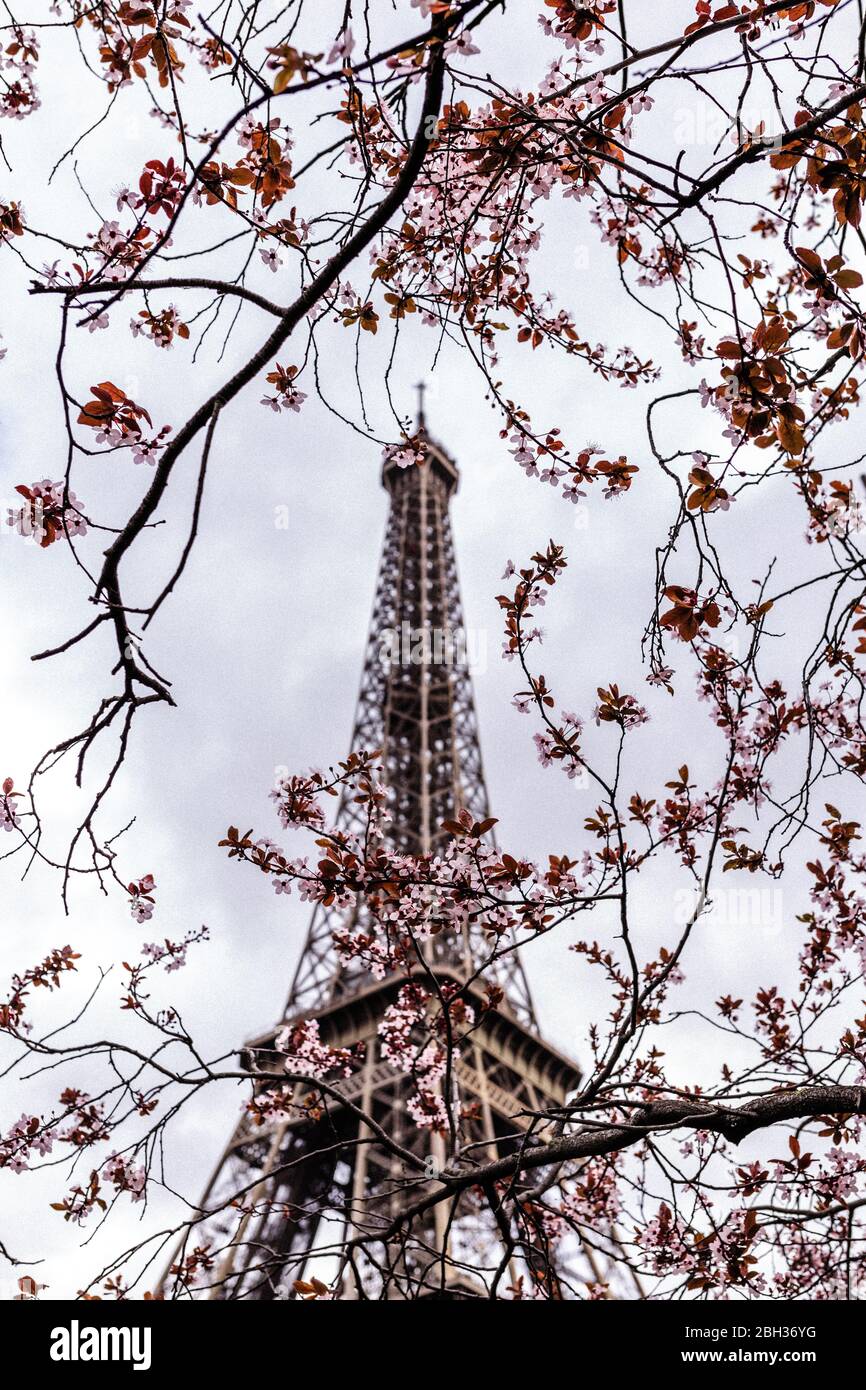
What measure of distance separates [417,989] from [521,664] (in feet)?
10.7

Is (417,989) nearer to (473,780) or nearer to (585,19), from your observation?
(585,19)

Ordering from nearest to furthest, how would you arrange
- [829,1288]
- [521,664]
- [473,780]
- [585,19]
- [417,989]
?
[585,19] < [521,664] < [417,989] < [829,1288] < [473,780]

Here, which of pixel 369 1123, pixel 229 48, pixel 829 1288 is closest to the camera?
pixel 229 48
